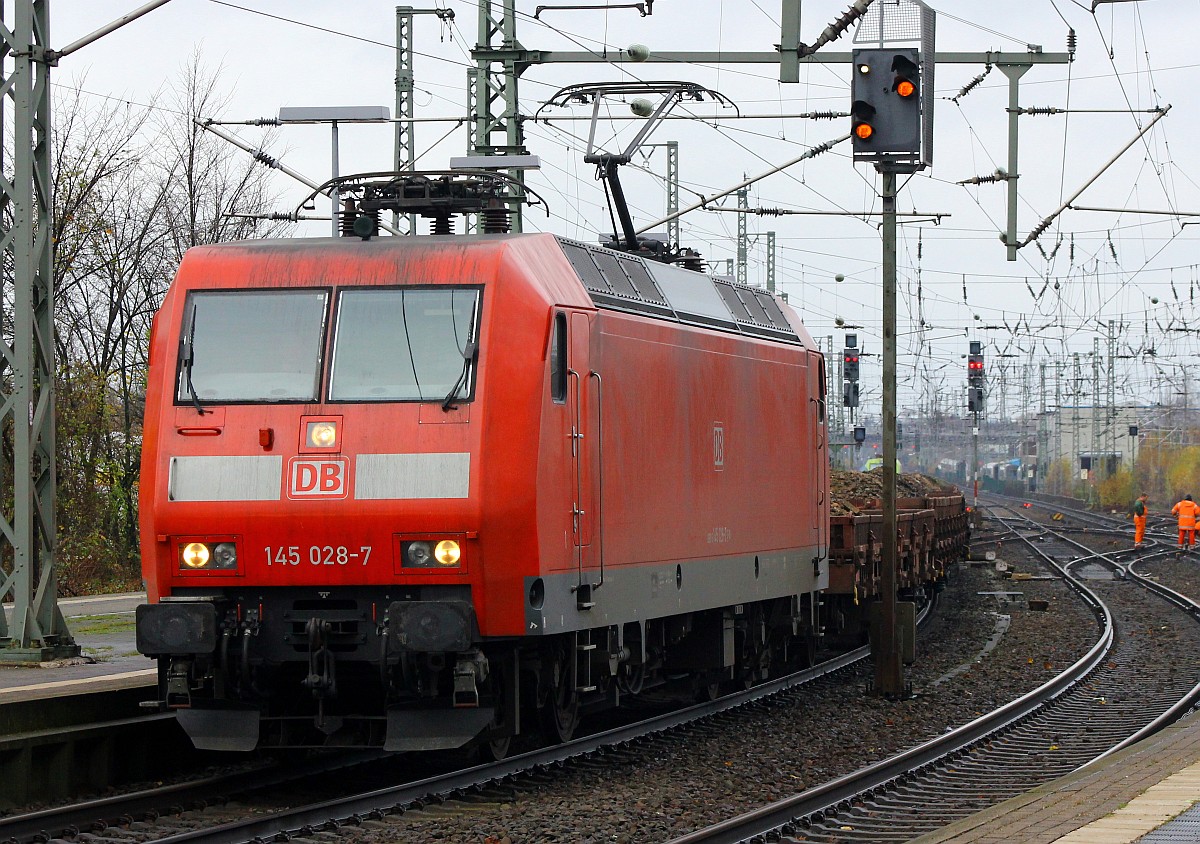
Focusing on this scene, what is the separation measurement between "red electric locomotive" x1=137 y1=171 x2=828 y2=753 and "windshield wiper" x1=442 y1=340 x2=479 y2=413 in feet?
0.05

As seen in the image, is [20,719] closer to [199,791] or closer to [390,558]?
[199,791]

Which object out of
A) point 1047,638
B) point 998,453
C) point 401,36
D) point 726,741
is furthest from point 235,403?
point 998,453

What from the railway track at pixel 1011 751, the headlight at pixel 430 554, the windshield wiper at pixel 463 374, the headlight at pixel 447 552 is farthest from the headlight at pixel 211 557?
the railway track at pixel 1011 751

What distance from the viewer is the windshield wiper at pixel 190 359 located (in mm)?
10875

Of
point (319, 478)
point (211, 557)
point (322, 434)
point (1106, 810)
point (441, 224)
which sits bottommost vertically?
point (1106, 810)

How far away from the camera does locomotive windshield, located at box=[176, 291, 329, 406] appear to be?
35.8ft

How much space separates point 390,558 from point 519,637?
4.10 ft

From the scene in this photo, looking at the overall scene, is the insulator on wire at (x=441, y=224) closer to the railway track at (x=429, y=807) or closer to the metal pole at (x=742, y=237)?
the railway track at (x=429, y=807)

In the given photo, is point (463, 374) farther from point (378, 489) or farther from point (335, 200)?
point (335, 200)

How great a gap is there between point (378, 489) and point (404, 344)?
983 millimetres

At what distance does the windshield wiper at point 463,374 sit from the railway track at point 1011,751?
306 cm

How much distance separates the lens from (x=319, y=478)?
10625 mm

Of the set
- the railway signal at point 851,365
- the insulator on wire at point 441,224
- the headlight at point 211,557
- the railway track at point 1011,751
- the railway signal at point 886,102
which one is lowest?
the railway track at point 1011,751

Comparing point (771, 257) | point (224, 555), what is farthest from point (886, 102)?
point (771, 257)
